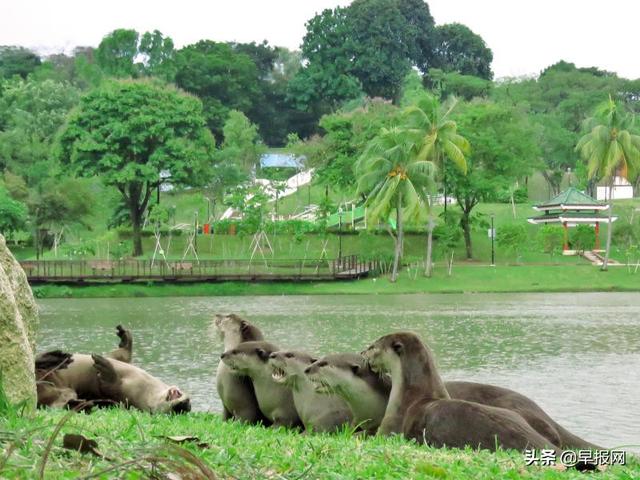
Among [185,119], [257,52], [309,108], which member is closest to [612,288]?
[185,119]

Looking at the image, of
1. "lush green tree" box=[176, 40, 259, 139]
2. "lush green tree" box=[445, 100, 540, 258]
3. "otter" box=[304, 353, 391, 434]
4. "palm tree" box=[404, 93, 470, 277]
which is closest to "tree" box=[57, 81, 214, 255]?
"palm tree" box=[404, 93, 470, 277]

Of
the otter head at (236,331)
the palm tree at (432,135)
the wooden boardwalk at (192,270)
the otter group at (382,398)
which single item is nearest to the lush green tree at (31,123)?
the wooden boardwalk at (192,270)

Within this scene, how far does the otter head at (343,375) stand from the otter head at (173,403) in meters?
1.92

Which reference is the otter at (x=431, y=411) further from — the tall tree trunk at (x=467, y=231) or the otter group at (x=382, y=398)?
the tall tree trunk at (x=467, y=231)

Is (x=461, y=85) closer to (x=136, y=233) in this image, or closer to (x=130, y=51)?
(x=130, y=51)

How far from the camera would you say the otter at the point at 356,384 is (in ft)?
29.0

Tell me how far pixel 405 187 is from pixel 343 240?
414 inches

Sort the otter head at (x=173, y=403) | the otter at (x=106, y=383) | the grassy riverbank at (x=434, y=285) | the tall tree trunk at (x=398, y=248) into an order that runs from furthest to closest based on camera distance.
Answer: the tall tree trunk at (x=398, y=248)
the grassy riverbank at (x=434, y=285)
the otter at (x=106, y=383)
the otter head at (x=173, y=403)

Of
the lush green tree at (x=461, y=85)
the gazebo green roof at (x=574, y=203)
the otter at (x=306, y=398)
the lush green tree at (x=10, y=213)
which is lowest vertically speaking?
the otter at (x=306, y=398)

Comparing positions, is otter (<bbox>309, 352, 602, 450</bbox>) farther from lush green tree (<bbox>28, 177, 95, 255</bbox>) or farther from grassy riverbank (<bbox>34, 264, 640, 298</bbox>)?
lush green tree (<bbox>28, 177, 95, 255</bbox>)

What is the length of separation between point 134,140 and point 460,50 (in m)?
64.5

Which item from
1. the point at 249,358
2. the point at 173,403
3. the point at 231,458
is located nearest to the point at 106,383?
the point at 173,403

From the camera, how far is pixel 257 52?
114 m

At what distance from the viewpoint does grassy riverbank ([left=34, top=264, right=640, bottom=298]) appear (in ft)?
156
